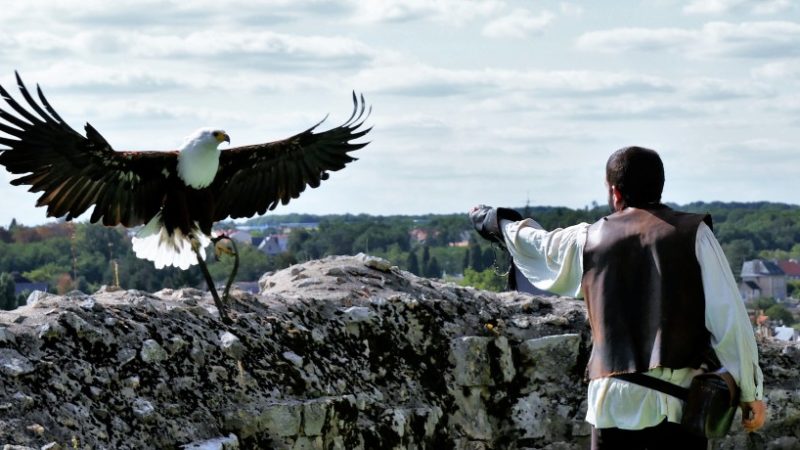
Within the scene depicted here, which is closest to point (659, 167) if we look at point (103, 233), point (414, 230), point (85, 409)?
point (85, 409)

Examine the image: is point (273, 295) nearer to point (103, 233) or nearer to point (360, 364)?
point (360, 364)

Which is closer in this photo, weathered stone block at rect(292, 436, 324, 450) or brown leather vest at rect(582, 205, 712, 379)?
brown leather vest at rect(582, 205, 712, 379)

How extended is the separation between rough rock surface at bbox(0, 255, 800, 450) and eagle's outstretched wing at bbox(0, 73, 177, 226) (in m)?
0.74

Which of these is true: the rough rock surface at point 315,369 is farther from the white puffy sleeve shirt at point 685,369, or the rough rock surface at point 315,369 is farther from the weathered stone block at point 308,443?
the white puffy sleeve shirt at point 685,369

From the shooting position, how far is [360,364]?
10.4 m

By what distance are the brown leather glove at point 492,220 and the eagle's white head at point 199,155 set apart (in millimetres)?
3956

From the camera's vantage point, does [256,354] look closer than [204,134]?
Yes

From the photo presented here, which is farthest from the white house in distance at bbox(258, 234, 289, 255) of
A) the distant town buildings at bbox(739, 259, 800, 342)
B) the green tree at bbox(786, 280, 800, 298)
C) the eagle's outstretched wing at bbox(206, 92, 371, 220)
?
the eagle's outstretched wing at bbox(206, 92, 371, 220)

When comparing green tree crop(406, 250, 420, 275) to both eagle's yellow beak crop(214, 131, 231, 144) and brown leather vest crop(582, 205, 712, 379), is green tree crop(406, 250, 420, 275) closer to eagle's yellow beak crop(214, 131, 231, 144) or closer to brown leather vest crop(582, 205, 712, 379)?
eagle's yellow beak crop(214, 131, 231, 144)

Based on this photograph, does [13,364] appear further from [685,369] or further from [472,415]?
[685,369]

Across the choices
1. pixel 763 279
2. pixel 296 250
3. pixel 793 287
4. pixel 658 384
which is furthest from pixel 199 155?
pixel 793 287

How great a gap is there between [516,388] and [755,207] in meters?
121

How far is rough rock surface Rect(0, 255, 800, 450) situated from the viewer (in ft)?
28.6

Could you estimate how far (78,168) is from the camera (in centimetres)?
1067
